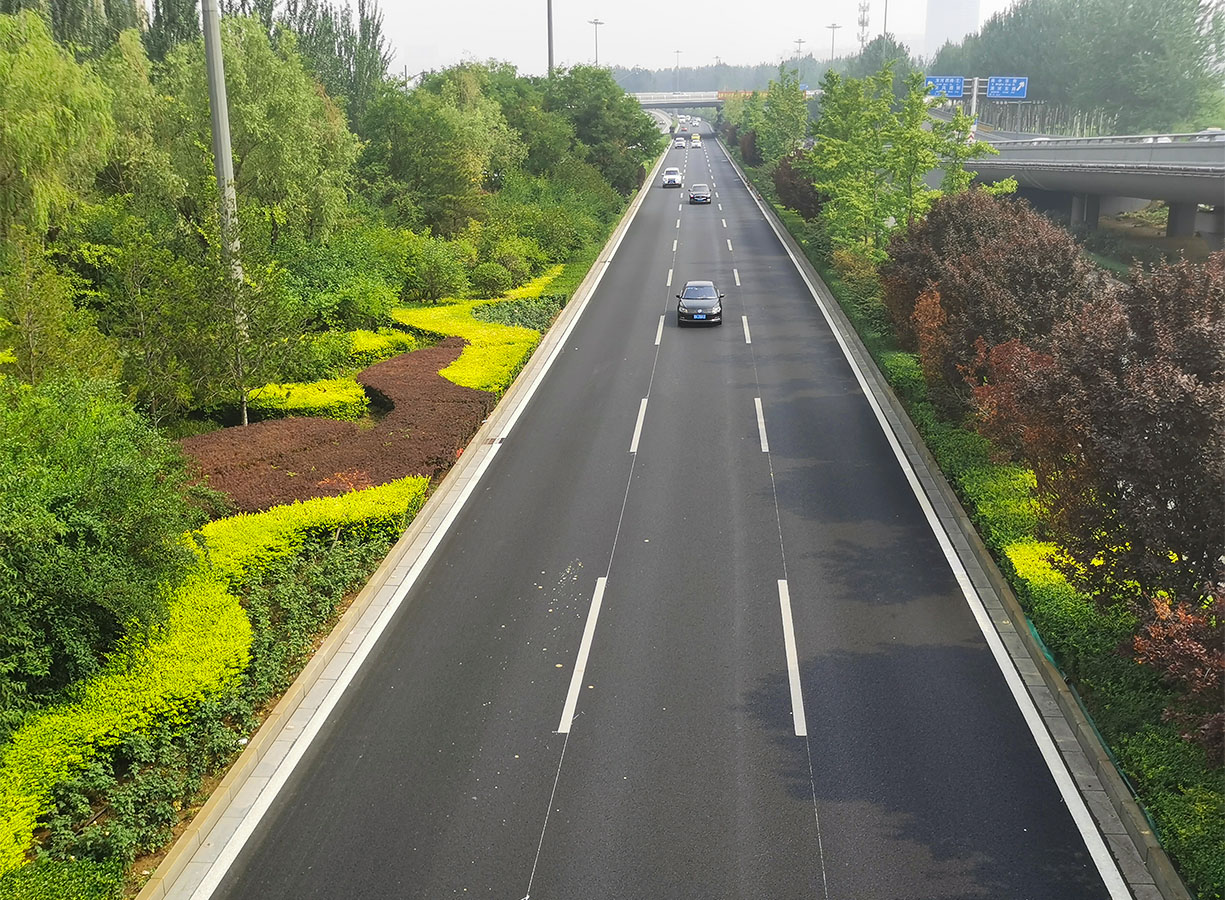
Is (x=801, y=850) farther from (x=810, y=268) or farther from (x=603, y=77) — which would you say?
(x=603, y=77)

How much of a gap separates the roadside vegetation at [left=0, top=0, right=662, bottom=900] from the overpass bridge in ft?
78.0

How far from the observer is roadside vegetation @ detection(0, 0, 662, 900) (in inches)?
380

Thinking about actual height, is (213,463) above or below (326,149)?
below

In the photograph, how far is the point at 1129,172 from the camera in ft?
134

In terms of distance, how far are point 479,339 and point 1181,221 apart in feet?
139

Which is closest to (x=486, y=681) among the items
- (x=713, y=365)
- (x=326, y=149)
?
(x=713, y=365)

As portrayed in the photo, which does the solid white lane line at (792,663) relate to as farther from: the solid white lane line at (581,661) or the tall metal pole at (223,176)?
the tall metal pole at (223,176)

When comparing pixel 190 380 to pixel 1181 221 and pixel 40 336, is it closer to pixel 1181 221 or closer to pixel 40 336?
pixel 40 336

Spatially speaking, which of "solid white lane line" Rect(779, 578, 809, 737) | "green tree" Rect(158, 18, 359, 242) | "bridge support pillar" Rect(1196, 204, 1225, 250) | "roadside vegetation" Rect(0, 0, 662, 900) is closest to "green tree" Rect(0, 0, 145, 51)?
"roadside vegetation" Rect(0, 0, 662, 900)

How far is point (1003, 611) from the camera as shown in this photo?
511 inches

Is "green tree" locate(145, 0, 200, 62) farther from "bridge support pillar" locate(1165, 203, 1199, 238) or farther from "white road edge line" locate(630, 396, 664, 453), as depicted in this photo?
"bridge support pillar" locate(1165, 203, 1199, 238)

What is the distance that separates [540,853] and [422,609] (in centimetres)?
514

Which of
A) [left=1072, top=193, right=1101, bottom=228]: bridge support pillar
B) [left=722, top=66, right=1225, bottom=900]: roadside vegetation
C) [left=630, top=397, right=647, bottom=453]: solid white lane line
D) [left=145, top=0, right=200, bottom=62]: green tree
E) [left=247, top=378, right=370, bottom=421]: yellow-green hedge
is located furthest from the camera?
[left=1072, top=193, right=1101, bottom=228]: bridge support pillar

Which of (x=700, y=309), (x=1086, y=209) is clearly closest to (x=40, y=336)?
(x=700, y=309)
